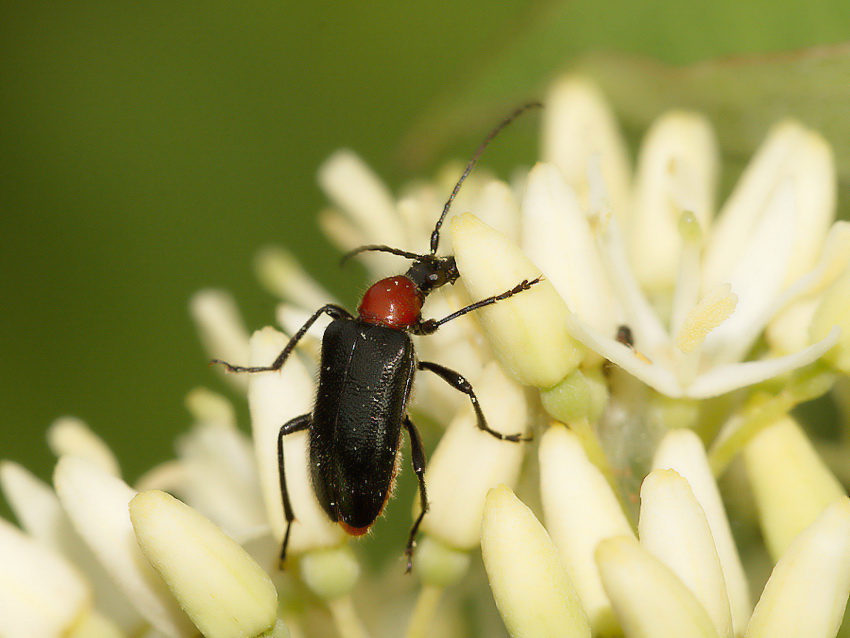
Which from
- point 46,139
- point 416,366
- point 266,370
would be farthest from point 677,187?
point 46,139

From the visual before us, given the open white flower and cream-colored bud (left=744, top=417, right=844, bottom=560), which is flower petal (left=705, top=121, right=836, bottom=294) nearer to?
the open white flower

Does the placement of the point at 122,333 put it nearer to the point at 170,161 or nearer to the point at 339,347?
the point at 170,161

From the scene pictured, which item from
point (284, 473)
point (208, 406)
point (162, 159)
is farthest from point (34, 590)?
point (162, 159)

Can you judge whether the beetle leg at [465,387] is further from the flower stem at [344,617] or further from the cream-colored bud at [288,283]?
the cream-colored bud at [288,283]

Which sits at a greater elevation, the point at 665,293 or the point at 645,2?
the point at 645,2

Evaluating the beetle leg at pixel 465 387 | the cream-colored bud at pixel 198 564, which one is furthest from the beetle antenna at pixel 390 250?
the cream-colored bud at pixel 198 564

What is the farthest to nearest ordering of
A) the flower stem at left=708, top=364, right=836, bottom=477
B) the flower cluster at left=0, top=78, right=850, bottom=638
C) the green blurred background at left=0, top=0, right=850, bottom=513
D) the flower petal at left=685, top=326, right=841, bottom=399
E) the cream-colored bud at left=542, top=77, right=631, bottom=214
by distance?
the green blurred background at left=0, top=0, right=850, bottom=513 < the cream-colored bud at left=542, top=77, right=631, bottom=214 < the flower stem at left=708, top=364, right=836, bottom=477 < the flower petal at left=685, top=326, right=841, bottom=399 < the flower cluster at left=0, top=78, right=850, bottom=638

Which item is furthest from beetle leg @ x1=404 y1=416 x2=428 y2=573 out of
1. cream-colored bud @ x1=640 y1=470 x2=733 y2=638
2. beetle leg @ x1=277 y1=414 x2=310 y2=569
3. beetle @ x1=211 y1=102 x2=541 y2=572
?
→ cream-colored bud @ x1=640 y1=470 x2=733 y2=638
